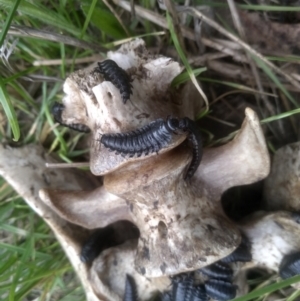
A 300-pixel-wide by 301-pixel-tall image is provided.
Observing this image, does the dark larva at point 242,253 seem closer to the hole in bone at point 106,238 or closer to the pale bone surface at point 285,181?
the pale bone surface at point 285,181

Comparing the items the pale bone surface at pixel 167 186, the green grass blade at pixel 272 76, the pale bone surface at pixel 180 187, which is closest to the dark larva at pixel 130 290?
the pale bone surface at pixel 180 187

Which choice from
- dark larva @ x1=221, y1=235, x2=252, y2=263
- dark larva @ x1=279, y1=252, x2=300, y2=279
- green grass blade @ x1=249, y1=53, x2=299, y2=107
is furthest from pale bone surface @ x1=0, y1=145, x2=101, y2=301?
green grass blade @ x1=249, y1=53, x2=299, y2=107

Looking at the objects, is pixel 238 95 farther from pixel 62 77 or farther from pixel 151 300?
pixel 151 300

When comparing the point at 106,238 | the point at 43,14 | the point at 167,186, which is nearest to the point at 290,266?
the point at 167,186

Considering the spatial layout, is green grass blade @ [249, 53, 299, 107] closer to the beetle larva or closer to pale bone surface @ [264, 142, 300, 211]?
pale bone surface @ [264, 142, 300, 211]

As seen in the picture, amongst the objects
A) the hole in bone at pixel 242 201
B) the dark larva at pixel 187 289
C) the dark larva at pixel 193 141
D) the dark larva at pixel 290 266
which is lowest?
the dark larva at pixel 290 266

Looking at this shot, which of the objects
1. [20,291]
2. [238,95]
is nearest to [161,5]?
[238,95]
